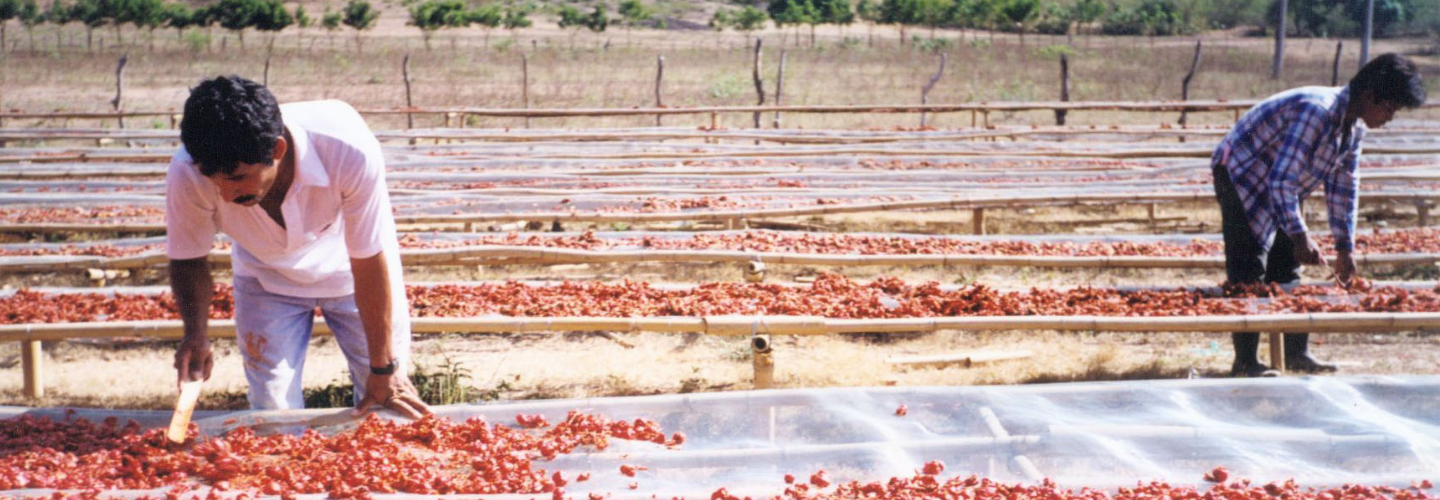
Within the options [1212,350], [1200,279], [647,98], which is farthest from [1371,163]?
[647,98]

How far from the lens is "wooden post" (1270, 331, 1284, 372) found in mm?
4844

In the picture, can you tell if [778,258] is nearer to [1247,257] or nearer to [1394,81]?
[1247,257]

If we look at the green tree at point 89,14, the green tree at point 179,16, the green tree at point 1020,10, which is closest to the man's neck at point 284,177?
the green tree at point 179,16

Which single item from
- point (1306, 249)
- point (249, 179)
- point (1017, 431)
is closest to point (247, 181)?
point (249, 179)

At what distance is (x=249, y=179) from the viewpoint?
2.38 m

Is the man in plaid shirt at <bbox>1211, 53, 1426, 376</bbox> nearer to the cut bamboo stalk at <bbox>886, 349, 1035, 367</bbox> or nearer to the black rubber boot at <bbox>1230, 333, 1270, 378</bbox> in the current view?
the black rubber boot at <bbox>1230, 333, 1270, 378</bbox>

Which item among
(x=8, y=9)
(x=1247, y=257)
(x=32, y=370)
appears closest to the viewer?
(x=1247, y=257)

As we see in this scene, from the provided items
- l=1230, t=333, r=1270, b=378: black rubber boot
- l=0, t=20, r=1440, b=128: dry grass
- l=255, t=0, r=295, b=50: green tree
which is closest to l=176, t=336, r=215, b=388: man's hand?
l=1230, t=333, r=1270, b=378: black rubber boot

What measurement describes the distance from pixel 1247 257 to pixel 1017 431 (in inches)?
87.2

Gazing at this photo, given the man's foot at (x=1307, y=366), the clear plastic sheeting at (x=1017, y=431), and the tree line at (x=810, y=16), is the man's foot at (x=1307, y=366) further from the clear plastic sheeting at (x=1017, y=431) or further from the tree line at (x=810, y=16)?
the tree line at (x=810, y=16)

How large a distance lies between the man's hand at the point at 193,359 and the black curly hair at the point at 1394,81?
3.78 metres

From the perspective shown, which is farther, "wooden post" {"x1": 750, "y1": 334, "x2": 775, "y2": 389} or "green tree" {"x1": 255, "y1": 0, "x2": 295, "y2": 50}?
"green tree" {"x1": 255, "y1": 0, "x2": 295, "y2": 50}

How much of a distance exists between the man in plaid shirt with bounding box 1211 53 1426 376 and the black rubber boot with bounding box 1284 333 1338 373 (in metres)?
0.04

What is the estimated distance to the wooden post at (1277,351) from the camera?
484 centimetres
